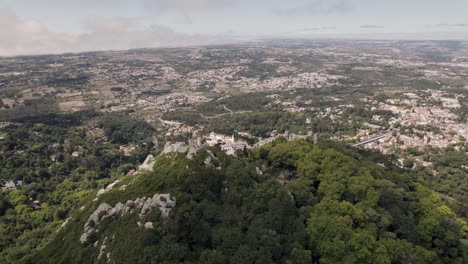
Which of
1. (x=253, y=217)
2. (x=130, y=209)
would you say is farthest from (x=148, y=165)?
(x=253, y=217)

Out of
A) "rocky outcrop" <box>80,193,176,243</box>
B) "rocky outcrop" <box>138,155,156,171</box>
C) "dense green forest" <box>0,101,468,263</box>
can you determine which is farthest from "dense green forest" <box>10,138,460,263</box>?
"rocky outcrop" <box>138,155,156,171</box>

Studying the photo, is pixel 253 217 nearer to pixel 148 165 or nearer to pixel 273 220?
pixel 273 220

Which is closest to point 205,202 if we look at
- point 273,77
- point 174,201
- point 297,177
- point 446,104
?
point 174,201

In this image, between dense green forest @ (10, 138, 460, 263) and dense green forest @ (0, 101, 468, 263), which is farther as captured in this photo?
dense green forest @ (0, 101, 468, 263)

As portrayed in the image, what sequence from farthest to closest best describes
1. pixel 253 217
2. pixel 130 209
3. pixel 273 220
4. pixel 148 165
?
pixel 148 165
pixel 130 209
pixel 253 217
pixel 273 220

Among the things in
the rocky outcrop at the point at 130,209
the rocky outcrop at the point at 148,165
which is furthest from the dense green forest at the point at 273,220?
the rocky outcrop at the point at 148,165

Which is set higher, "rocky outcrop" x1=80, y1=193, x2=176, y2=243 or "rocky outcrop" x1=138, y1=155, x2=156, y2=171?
"rocky outcrop" x1=80, y1=193, x2=176, y2=243

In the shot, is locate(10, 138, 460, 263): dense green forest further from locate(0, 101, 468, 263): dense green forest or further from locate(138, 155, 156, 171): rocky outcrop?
locate(138, 155, 156, 171): rocky outcrop
